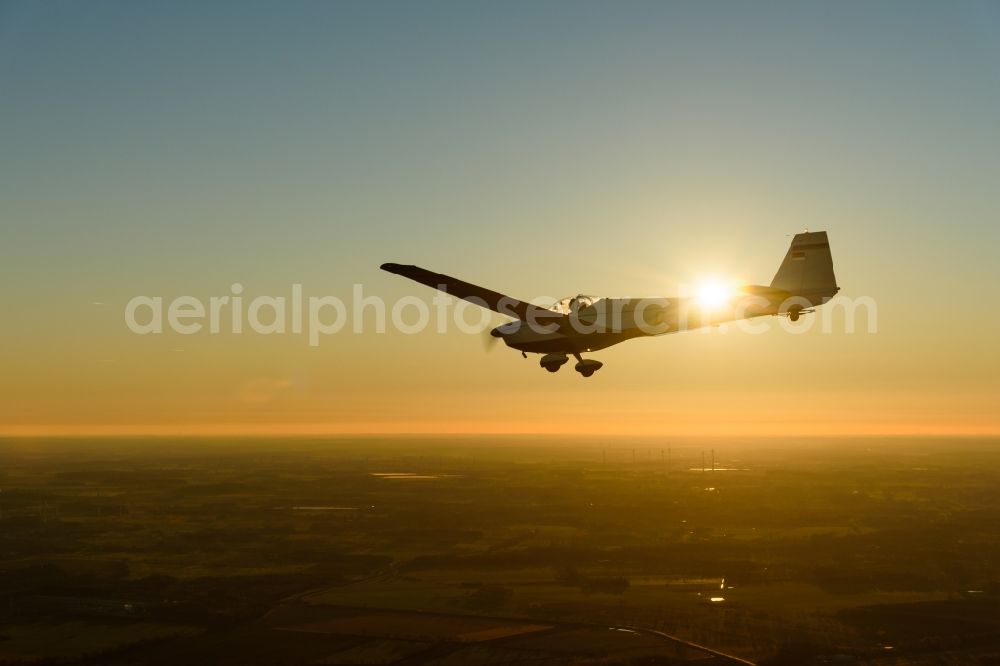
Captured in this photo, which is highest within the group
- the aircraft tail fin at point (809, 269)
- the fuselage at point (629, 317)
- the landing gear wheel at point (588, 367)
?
the aircraft tail fin at point (809, 269)

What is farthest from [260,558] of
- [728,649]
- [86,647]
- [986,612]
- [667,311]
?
[667,311]

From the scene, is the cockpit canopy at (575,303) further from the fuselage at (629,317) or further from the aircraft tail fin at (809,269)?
the aircraft tail fin at (809,269)

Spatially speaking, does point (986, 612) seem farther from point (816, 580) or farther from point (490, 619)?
point (490, 619)

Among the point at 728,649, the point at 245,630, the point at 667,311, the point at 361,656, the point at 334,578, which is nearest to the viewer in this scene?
the point at 667,311

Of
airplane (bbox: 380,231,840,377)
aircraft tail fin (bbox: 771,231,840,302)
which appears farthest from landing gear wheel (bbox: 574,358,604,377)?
aircraft tail fin (bbox: 771,231,840,302)

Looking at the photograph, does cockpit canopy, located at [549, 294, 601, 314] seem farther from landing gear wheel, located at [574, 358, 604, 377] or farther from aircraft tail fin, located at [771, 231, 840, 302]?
aircraft tail fin, located at [771, 231, 840, 302]

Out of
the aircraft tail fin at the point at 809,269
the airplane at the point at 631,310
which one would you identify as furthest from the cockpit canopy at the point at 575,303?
the aircraft tail fin at the point at 809,269

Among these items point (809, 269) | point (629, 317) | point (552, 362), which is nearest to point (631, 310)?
point (629, 317)
